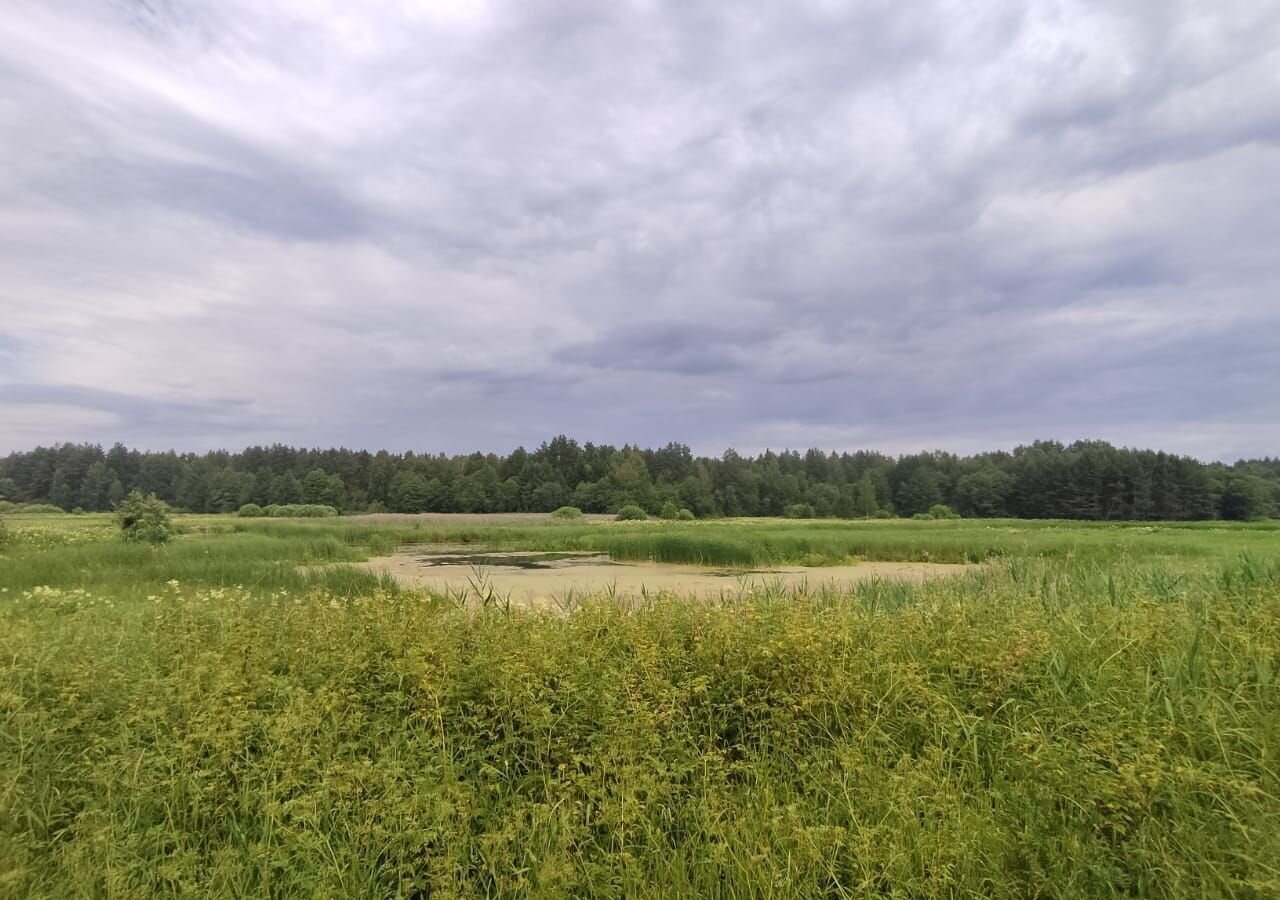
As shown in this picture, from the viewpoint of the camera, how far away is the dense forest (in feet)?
248

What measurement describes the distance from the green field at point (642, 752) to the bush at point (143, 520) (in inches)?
643

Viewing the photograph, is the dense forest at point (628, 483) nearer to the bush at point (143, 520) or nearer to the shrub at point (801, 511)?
the shrub at point (801, 511)

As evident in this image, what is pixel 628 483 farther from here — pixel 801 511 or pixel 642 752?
pixel 642 752

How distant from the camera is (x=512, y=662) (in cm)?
457

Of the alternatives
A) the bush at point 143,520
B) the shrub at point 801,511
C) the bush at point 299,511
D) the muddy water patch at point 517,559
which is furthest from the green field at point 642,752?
the shrub at point 801,511

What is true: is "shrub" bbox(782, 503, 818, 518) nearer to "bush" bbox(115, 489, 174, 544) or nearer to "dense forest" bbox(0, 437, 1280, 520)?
"dense forest" bbox(0, 437, 1280, 520)

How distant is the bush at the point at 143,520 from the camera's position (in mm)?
19719

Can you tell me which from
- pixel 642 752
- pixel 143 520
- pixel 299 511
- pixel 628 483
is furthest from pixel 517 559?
pixel 628 483

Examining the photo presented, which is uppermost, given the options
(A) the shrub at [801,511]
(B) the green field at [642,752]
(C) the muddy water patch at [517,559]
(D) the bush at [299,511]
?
(A) the shrub at [801,511]

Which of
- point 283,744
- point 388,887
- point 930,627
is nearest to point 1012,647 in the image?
point 930,627

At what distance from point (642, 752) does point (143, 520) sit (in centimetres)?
2283

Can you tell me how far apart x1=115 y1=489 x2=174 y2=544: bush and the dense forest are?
209ft

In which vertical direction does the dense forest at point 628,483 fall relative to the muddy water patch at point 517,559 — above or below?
above

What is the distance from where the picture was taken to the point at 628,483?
91.5 metres
